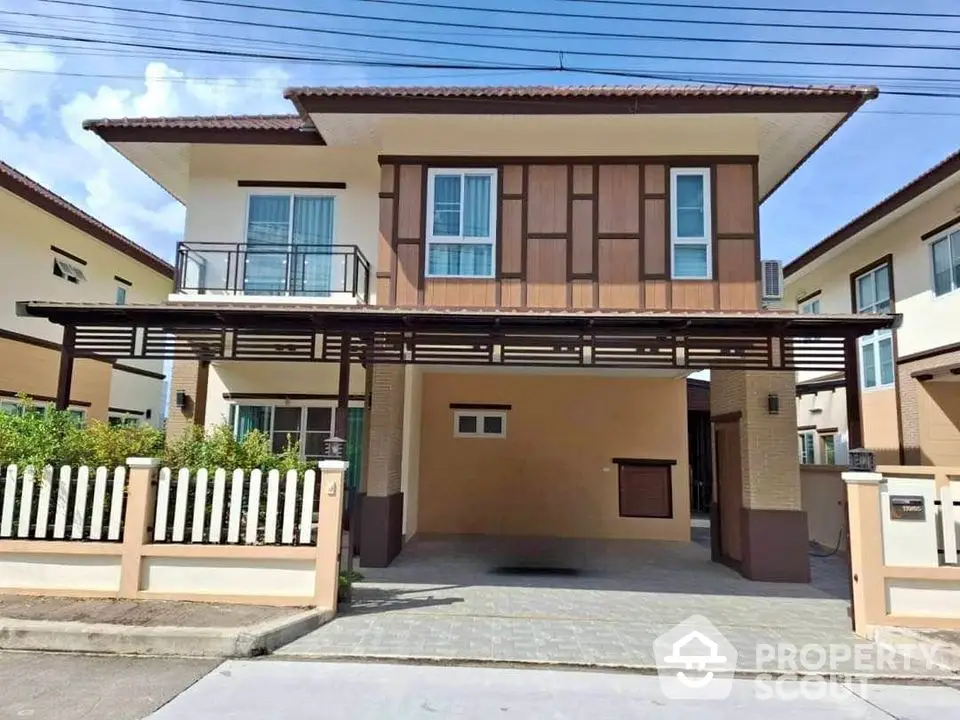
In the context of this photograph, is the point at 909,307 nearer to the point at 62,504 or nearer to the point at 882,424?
the point at 882,424

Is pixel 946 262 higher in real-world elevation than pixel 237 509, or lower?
higher

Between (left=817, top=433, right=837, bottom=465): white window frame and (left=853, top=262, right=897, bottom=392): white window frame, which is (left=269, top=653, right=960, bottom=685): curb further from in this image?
(left=817, top=433, right=837, bottom=465): white window frame

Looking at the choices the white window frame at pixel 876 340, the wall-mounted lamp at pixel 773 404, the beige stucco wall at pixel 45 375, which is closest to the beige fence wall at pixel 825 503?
the white window frame at pixel 876 340

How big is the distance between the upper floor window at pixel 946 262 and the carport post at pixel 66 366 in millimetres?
14561

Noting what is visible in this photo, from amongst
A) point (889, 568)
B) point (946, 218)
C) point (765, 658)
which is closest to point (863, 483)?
point (889, 568)

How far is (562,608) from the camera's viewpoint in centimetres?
747

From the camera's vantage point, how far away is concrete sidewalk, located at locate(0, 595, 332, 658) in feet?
18.0

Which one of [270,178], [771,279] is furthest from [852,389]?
[270,178]

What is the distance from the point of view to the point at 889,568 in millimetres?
6562

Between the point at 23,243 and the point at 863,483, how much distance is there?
48.5 ft

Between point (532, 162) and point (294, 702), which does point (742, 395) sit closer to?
point (532, 162)

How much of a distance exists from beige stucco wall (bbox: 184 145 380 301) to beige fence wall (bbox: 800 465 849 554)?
973 centimetres

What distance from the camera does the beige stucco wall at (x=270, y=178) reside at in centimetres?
1146

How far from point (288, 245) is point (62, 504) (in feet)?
18.2
